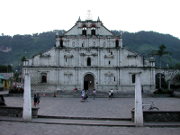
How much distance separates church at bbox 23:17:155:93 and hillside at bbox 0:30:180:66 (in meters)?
46.8

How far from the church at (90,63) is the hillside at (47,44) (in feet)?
154

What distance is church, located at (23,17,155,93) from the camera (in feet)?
148

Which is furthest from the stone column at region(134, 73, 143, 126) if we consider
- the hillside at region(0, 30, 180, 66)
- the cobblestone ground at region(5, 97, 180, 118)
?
the hillside at region(0, 30, 180, 66)

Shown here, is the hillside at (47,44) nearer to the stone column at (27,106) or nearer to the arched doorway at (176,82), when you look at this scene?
the arched doorway at (176,82)

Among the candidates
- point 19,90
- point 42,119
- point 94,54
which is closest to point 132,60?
point 94,54

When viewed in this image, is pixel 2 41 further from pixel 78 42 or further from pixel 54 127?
pixel 54 127

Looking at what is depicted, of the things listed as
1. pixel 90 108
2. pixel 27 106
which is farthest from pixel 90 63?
pixel 27 106

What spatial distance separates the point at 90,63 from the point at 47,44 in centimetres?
6275

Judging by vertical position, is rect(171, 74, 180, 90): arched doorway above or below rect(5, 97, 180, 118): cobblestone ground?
above

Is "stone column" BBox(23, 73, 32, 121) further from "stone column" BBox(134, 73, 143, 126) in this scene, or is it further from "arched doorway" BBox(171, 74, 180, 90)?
"arched doorway" BBox(171, 74, 180, 90)

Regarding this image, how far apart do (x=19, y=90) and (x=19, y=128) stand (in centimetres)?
2714

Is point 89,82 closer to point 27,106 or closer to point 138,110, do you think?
point 27,106

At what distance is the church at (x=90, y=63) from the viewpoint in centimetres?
4503

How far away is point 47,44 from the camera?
4154 inches
